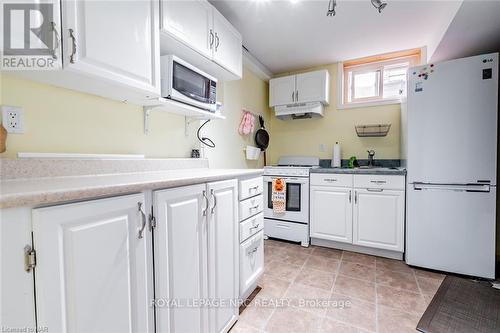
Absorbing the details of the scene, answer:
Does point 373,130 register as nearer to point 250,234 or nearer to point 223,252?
point 250,234

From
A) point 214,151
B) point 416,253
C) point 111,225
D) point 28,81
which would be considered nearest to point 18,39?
point 28,81

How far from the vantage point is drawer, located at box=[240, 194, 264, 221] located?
156 cm

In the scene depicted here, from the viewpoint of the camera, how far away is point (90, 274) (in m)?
0.71

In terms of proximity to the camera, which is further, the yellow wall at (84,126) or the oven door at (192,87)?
the oven door at (192,87)

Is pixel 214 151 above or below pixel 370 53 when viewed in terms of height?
below

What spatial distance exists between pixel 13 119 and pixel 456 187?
3038 millimetres

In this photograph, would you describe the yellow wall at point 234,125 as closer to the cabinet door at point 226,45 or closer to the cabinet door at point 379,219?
the cabinet door at point 226,45

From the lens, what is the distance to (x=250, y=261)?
1682mm

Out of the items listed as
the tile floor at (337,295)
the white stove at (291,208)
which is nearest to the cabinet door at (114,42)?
the tile floor at (337,295)

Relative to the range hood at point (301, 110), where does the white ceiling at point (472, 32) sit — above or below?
above

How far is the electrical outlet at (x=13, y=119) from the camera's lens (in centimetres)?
97

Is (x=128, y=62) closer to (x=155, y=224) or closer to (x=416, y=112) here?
(x=155, y=224)

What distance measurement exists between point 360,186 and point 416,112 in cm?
89

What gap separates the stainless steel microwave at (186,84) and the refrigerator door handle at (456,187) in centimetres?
203
